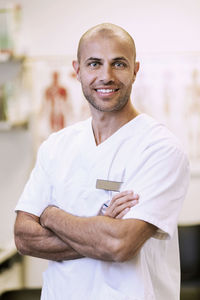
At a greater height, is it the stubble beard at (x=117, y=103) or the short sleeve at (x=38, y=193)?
the stubble beard at (x=117, y=103)

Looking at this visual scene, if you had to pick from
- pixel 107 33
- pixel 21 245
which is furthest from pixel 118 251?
pixel 107 33

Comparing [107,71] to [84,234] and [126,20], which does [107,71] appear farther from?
[126,20]

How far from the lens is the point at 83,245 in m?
1.29

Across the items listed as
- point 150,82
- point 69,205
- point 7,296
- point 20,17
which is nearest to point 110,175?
point 69,205

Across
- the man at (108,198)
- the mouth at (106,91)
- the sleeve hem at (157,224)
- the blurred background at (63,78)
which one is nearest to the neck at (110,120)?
the man at (108,198)

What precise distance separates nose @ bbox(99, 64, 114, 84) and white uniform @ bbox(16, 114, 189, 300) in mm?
179

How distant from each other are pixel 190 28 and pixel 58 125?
1.09m

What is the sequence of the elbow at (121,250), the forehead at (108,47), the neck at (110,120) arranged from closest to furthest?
the elbow at (121,250), the forehead at (108,47), the neck at (110,120)

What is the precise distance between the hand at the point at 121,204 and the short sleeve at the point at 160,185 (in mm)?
18

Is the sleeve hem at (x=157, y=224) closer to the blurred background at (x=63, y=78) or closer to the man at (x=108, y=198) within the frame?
the man at (x=108, y=198)

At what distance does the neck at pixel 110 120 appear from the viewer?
1.44m

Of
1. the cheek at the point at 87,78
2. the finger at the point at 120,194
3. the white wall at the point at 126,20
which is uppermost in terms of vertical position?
the white wall at the point at 126,20

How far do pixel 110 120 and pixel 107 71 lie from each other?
0.19 m

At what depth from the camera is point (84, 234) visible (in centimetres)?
128
